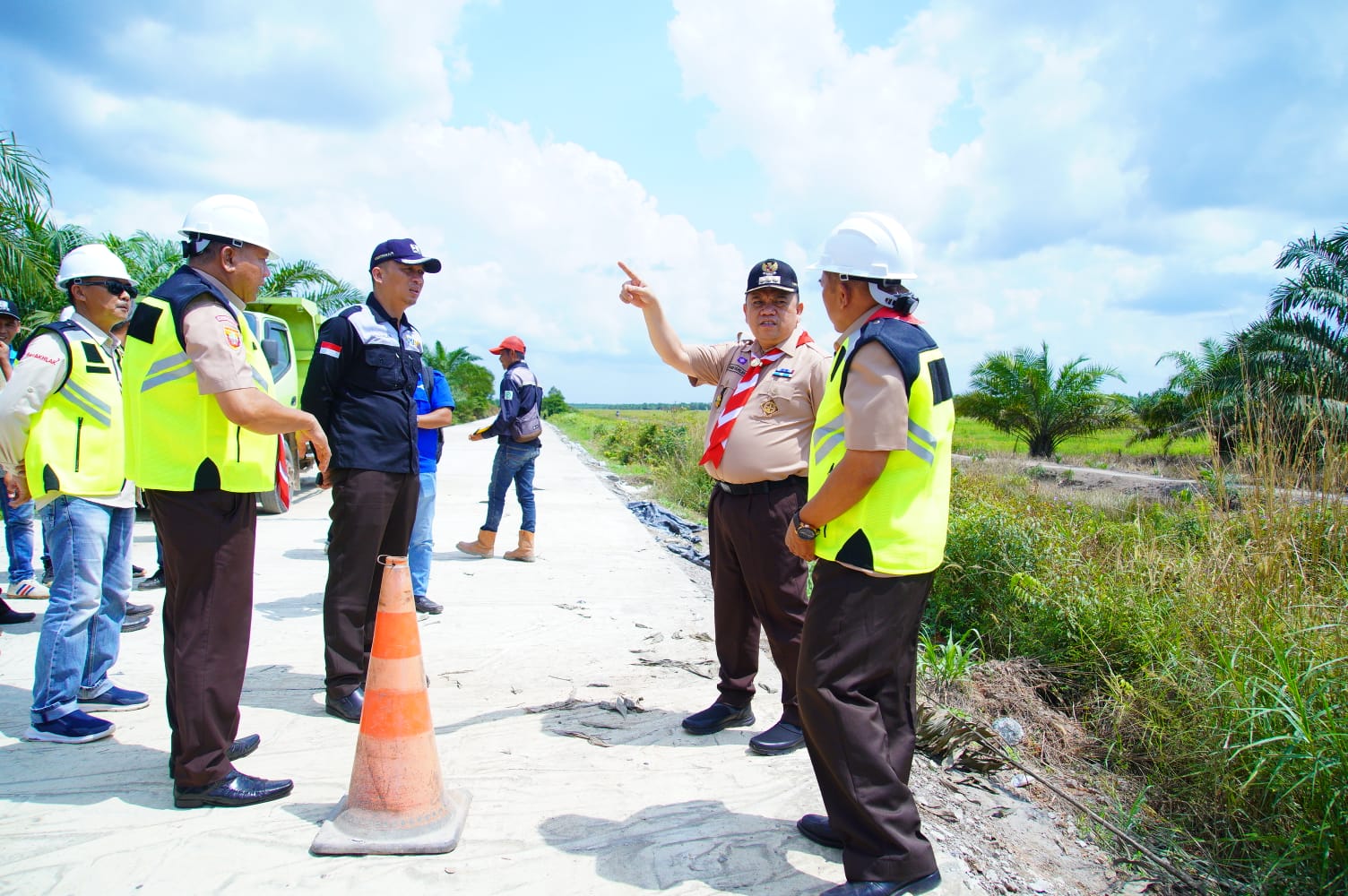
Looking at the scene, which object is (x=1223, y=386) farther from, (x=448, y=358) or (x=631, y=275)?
(x=448, y=358)

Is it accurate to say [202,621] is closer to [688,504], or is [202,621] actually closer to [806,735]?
[806,735]

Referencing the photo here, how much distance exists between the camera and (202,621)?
315 centimetres

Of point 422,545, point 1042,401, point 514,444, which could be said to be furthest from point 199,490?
point 1042,401

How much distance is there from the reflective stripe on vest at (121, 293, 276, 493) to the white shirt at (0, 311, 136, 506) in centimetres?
100

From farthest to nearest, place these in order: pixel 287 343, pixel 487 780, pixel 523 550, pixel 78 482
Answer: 1. pixel 287 343
2. pixel 523 550
3. pixel 78 482
4. pixel 487 780

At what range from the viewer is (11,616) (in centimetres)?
541

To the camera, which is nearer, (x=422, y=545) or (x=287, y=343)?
(x=422, y=545)

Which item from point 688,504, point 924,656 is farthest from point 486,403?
point 924,656

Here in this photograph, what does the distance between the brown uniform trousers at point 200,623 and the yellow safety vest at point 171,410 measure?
0.25 ft

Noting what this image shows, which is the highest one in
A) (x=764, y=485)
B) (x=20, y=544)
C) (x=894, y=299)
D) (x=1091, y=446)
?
(x=894, y=299)

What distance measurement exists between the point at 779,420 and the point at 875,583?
1294 mm

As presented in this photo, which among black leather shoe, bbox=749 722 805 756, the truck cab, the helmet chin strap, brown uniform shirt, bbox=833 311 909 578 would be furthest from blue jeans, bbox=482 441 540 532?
brown uniform shirt, bbox=833 311 909 578

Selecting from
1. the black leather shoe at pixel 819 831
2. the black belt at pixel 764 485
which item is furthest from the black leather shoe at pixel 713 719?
the black belt at pixel 764 485

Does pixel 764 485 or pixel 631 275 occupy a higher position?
pixel 631 275
